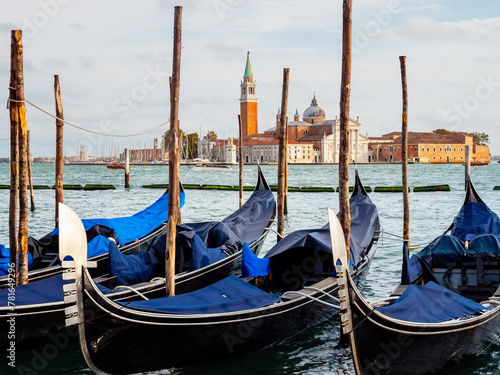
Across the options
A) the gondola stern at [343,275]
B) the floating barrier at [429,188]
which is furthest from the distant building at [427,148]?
the gondola stern at [343,275]

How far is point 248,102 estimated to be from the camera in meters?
77.4

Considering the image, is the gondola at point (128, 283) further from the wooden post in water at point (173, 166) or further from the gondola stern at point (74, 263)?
the wooden post in water at point (173, 166)

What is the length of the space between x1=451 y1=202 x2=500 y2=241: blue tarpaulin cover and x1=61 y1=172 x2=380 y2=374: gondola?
2102mm

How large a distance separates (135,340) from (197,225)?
3.29m

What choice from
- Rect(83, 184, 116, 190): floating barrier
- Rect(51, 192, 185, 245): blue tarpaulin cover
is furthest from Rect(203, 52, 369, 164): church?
Rect(51, 192, 185, 245): blue tarpaulin cover

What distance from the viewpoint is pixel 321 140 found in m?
73.7

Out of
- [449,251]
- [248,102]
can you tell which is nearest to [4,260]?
[449,251]

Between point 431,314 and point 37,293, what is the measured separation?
2621mm

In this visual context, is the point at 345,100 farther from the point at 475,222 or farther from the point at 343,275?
the point at 475,222

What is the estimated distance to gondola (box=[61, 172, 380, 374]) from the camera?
3383mm

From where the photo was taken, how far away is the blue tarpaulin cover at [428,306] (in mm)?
3635

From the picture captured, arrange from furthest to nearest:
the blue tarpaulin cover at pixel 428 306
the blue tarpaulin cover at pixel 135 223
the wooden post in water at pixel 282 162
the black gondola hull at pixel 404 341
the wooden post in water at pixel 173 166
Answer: the wooden post in water at pixel 282 162 < the blue tarpaulin cover at pixel 135 223 < the wooden post in water at pixel 173 166 < the blue tarpaulin cover at pixel 428 306 < the black gondola hull at pixel 404 341

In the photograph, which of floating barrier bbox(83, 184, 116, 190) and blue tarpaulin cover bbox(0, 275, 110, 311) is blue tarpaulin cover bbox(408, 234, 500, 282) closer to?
blue tarpaulin cover bbox(0, 275, 110, 311)

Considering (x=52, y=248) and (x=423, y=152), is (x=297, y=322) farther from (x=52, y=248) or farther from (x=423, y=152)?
(x=423, y=152)
